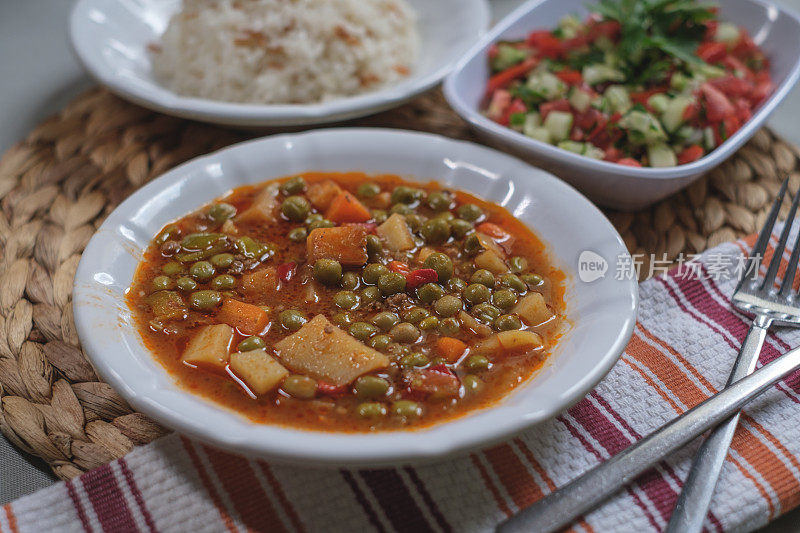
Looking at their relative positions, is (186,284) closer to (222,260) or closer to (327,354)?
(222,260)

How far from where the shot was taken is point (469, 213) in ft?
10.5

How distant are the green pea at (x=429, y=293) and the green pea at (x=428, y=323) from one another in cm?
14

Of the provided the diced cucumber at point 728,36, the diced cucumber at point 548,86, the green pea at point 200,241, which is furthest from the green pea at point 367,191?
the diced cucumber at point 728,36

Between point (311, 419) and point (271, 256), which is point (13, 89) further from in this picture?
point (311, 419)

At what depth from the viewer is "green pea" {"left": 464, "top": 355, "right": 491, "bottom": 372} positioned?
248 centimetres

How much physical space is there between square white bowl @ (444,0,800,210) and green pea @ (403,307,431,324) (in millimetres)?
1189

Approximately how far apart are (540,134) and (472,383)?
1.81 metres

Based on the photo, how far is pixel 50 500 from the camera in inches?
91.5

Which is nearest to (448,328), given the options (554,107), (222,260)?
(222,260)

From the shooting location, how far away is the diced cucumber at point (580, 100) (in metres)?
3.90

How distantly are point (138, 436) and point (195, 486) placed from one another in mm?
333

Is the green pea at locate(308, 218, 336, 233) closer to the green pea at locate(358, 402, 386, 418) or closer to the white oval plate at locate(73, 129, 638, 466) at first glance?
the white oval plate at locate(73, 129, 638, 466)

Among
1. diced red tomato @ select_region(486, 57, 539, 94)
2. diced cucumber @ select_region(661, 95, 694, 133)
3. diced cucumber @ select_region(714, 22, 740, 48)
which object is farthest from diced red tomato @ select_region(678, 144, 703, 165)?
diced cucumber @ select_region(714, 22, 740, 48)

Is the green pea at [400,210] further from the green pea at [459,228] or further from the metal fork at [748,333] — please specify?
the metal fork at [748,333]
